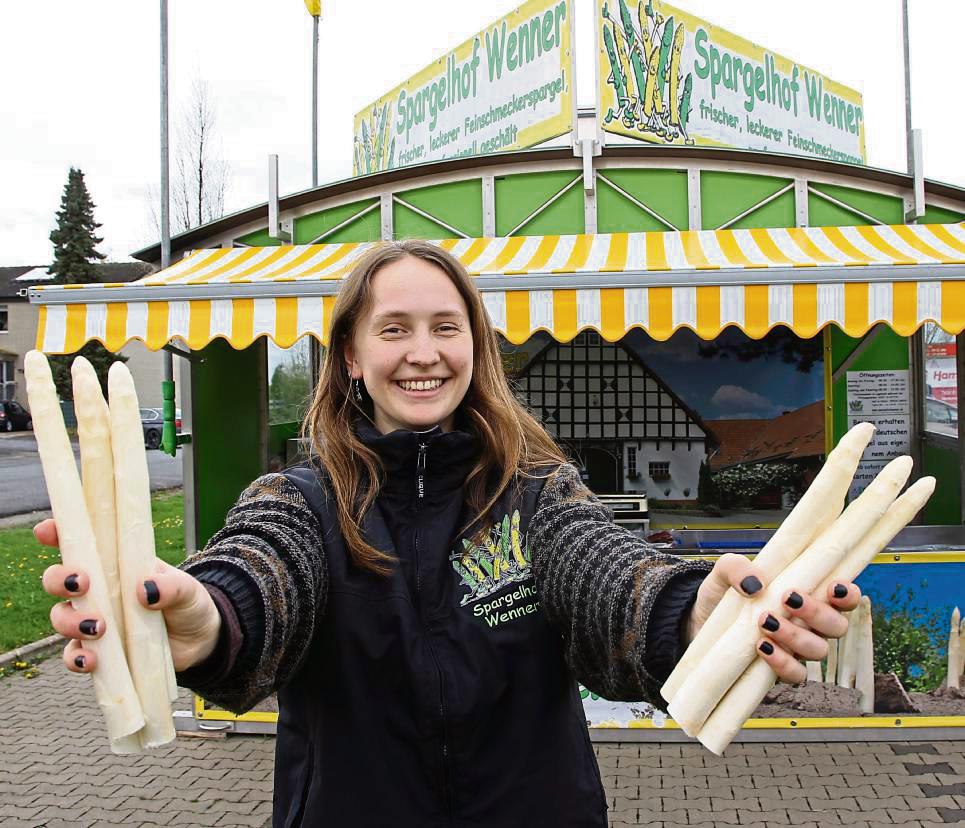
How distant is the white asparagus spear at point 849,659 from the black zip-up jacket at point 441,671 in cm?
371

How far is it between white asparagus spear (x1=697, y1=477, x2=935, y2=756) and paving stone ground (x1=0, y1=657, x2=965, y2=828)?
3.37m

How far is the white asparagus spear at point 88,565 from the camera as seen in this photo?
3.74ft

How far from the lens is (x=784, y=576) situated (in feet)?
3.79

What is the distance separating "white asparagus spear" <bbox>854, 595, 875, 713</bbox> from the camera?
4.87 m

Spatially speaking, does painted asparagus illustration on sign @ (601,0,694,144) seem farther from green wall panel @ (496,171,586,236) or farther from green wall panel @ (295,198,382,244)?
green wall panel @ (295,198,382,244)

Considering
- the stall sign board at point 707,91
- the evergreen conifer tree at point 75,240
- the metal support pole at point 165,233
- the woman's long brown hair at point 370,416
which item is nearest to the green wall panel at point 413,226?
the stall sign board at point 707,91

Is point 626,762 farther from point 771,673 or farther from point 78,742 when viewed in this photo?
point 771,673

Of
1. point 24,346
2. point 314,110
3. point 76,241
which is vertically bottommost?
point 314,110

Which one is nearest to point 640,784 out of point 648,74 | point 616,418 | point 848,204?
point 616,418

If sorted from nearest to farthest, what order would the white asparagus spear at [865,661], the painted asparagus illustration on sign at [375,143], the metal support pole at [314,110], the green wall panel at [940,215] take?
1. the white asparagus spear at [865,661]
2. the green wall panel at [940,215]
3. the painted asparagus illustration on sign at [375,143]
4. the metal support pole at [314,110]

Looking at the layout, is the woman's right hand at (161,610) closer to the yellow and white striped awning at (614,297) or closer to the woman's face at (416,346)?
the woman's face at (416,346)

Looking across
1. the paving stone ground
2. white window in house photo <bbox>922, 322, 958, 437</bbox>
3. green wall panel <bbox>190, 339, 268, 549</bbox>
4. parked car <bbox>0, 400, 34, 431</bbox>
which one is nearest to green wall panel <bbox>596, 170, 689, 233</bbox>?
white window in house photo <bbox>922, 322, 958, 437</bbox>

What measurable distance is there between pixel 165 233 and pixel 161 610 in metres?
5.36

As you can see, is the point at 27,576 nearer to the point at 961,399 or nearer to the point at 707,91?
the point at 707,91
